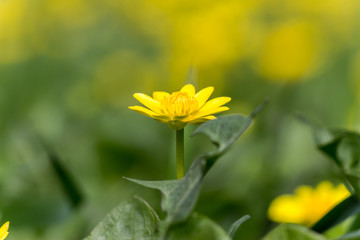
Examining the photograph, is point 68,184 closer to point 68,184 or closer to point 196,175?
point 68,184

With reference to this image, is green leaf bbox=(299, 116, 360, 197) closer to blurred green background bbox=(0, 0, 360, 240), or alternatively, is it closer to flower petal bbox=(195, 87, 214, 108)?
flower petal bbox=(195, 87, 214, 108)

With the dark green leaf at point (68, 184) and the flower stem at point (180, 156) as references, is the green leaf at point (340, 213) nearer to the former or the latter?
the flower stem at point (180, 156)

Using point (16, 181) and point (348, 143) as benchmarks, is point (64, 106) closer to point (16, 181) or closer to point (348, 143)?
point (16, 181)

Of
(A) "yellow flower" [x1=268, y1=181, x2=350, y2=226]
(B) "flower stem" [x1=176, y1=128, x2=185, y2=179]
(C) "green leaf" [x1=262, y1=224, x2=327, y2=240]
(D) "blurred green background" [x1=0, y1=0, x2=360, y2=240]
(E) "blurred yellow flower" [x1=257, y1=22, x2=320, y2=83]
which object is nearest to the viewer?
(C) "green leaf" [x1=262, y1=224, x2=327, y2=240]

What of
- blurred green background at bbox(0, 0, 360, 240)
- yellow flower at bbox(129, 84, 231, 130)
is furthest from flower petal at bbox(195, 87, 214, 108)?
blurred green background at bbox(0, 0, 360, 240)

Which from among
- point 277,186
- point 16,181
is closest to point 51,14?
point 16,181

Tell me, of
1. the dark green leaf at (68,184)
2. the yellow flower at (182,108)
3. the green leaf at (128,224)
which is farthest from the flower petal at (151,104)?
the dark green leaf at (68,184)
